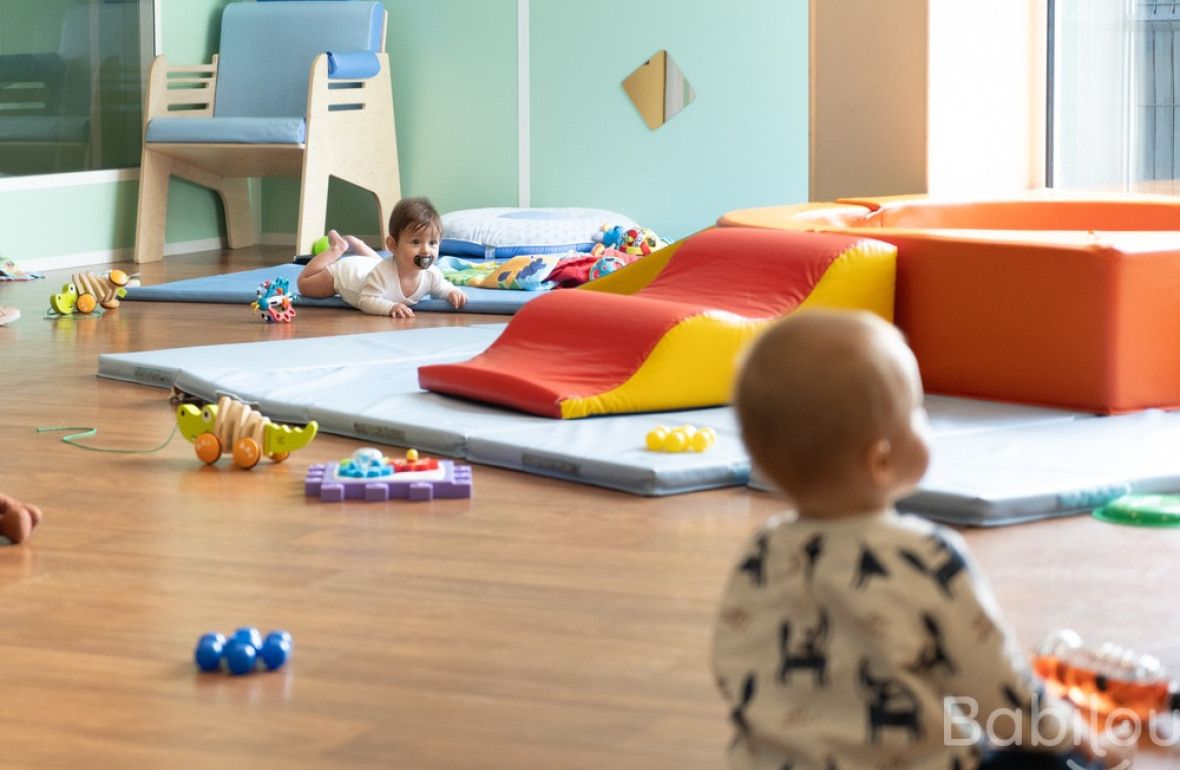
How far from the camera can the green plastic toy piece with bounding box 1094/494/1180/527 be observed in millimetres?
2346

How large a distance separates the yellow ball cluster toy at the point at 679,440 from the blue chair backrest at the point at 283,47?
4343 millimetres

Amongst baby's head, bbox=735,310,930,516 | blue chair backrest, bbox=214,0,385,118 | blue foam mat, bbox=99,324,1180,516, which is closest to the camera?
baby's head, bbox=735,310,930,516

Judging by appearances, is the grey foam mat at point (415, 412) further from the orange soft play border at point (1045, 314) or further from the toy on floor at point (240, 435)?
the orange soft play border at point (1045, 314)

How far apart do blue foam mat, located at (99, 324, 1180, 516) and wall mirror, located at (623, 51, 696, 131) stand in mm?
2857

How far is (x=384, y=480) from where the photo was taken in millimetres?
2664

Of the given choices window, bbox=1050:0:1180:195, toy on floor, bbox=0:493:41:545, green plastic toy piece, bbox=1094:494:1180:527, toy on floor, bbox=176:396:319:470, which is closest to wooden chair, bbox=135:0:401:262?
window, bbox=1050:0:1180:195

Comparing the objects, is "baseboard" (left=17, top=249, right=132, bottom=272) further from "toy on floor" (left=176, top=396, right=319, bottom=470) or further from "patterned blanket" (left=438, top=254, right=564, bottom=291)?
"toy on floor" (left=176, top=396, right=319, bottom=470)

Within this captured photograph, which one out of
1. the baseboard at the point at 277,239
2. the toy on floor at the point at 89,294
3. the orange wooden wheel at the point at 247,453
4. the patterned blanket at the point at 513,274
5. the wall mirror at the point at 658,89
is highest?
the wall mirror at the point at 658,89

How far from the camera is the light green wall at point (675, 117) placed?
630cm

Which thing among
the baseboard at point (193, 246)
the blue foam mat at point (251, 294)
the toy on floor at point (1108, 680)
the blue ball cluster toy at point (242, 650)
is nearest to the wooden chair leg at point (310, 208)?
the blue foam mat at point (251, 294)

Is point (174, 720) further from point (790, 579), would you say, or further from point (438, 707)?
point (790, 579)

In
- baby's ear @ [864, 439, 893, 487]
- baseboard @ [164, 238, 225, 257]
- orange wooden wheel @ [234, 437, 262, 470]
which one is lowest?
orange wooden wheel @ [234, 437, 262, 470]

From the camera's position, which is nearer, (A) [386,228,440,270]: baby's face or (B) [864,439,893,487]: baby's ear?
(B) [864,439,893,487]: baby's ear

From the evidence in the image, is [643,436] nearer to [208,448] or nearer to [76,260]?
[208,448]
